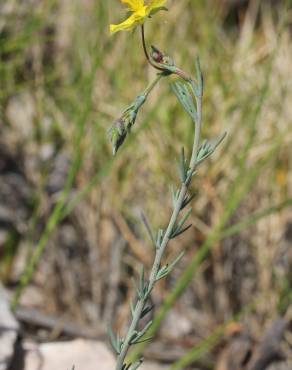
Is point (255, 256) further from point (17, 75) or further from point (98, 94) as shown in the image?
point (17, 75)

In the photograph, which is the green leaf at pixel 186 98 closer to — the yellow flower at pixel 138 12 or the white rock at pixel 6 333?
the yellow flower at pixel 138 12

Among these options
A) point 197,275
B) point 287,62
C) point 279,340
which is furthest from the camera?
point 287,62

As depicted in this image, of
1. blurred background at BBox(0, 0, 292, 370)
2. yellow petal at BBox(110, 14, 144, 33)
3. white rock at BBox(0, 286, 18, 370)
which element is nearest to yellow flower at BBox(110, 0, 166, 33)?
yellow petal at BBox(110, 14, 144, 33)

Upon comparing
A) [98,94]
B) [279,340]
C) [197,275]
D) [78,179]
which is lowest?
[279,340]

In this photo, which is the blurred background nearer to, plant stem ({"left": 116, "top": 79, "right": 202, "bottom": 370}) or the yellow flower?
plant stem ({"left": 116, "top": 79, "right": 202, "bottom": 370})

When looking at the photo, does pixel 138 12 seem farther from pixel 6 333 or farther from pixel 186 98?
pixel 6 333

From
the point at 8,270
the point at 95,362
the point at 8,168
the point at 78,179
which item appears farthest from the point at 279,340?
the point at 8,168

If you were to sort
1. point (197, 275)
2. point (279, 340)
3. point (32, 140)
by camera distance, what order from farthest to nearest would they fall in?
point (32, 140) → point (197, 275) → point (279, 340)
